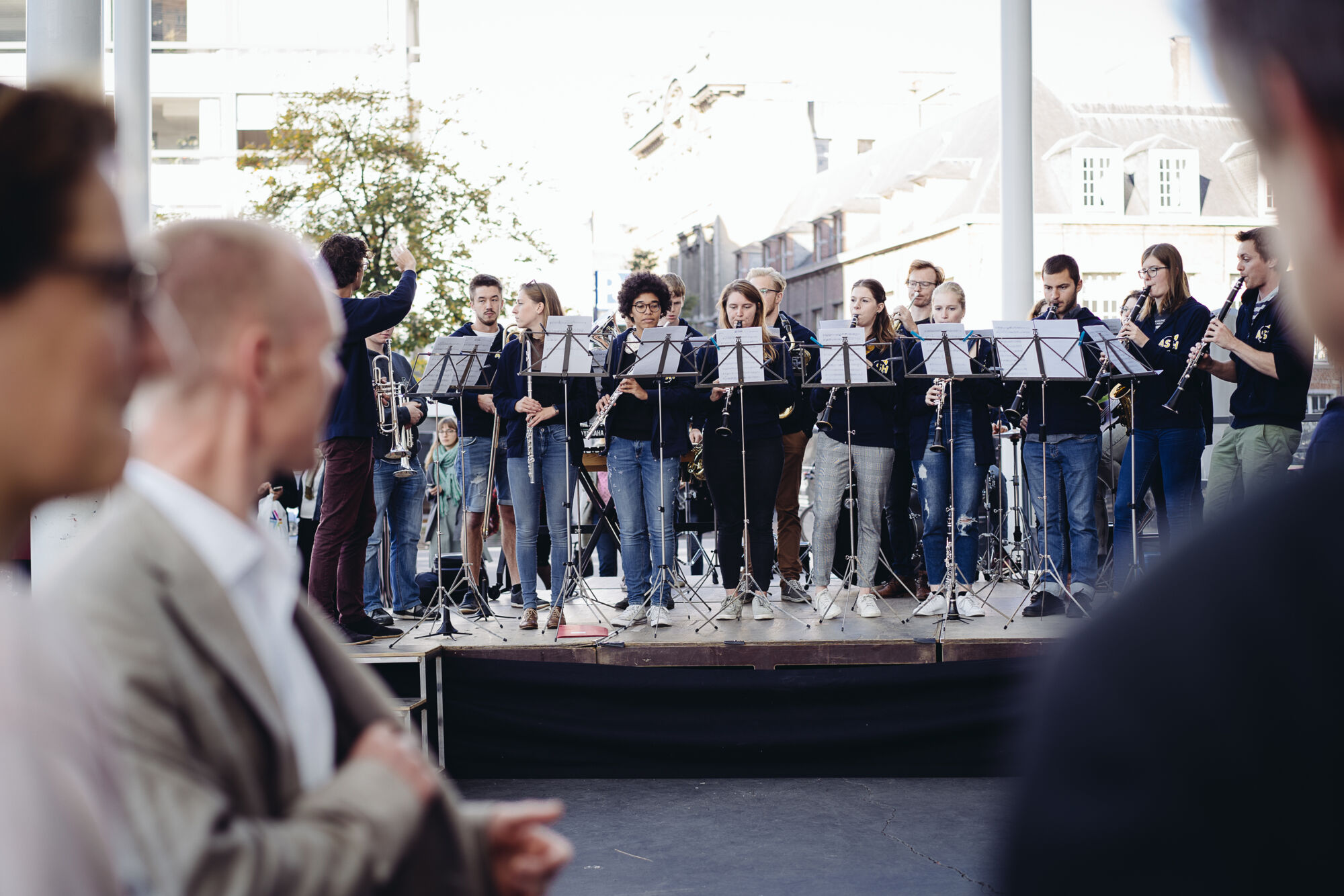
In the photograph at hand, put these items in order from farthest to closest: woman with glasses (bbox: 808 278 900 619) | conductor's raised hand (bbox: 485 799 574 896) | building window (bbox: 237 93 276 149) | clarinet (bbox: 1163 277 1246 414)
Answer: building window (bbox: 237 93 276 149)
woman with glasses (bbox: 808 278 900 619)
clarinet (bbox: 1163 277 1246 414)
conductor's raised hand (bbox: 485 799 574 896)

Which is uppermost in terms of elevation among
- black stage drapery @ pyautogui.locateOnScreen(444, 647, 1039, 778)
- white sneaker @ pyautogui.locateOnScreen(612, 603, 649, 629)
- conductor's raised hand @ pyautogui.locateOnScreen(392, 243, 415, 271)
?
conductor's raised hand @ pyautogui.locateOnScreen(392, 243, 415, 271)

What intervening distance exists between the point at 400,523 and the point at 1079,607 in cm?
411

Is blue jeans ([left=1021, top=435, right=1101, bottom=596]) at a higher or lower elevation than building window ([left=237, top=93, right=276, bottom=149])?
lower

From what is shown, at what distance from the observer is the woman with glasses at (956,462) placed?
283 inches

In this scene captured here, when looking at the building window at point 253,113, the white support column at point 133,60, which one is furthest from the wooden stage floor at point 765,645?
the building window at point 253,113

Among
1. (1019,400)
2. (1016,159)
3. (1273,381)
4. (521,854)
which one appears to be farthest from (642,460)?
(521,854)

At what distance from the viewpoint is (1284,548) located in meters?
0.70

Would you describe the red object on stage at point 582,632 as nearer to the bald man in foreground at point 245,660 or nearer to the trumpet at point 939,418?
the trumpet at point 939,418

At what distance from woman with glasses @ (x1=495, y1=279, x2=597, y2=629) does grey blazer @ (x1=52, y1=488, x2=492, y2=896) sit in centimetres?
571

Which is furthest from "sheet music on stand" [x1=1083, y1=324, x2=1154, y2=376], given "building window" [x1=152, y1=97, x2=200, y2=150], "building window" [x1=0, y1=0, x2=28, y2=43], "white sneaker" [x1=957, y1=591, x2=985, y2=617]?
"building window" [x1=152, y1=97, x2=200, y2=150]

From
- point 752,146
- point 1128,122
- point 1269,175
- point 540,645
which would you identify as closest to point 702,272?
point 752,146

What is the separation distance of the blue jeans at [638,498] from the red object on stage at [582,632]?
45cm

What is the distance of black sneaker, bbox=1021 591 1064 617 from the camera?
6871 mm

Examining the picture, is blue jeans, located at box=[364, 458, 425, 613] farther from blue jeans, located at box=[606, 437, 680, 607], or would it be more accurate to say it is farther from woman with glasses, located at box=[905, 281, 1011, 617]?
woman with glasses, located at box=[905, 281, 1011, 617]
